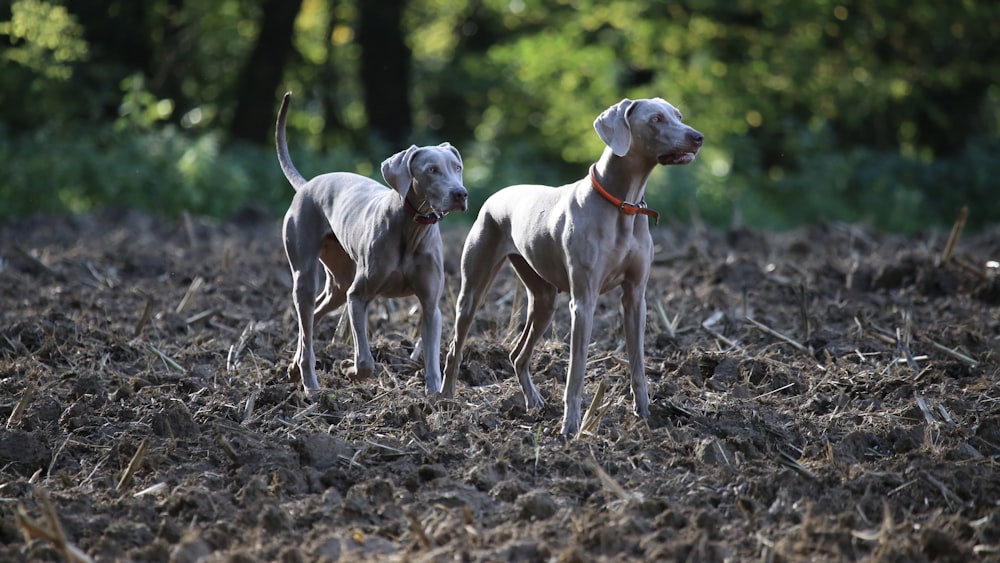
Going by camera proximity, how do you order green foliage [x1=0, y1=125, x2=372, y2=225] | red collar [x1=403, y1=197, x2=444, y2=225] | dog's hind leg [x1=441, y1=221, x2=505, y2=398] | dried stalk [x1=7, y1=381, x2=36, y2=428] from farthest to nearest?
1. green foliage [x1=0, y1=125, x2=372, y2=225]
2. dog's hind leg [x1=441, y1=221, x2=505, y2=398]
3. red collar [x1=403, y1=197, x2=444, y2=225]
4. dried stalk [x1=7, y1=381, x2=36, y2=428]

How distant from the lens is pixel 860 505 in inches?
220

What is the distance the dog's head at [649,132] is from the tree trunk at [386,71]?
16742 millimetres

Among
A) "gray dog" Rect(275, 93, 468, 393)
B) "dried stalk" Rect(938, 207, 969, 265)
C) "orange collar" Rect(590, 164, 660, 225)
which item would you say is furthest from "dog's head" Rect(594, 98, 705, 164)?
"dried stalk" Rect(938, 207, 969, 265)

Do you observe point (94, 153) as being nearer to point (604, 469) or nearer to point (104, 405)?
point (104, 405)

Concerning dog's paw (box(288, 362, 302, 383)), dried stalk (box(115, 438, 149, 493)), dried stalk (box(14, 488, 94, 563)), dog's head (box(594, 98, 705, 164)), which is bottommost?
dog's paw (box(288, 362, 302, 383))

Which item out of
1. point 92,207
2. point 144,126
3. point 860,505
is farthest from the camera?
point 144,126

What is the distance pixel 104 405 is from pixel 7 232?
8.29 m

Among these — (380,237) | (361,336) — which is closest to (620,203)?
(380,237)

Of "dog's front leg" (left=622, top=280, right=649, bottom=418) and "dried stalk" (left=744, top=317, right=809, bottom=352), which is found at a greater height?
"dog's front leg" (left=622, top=280, right=649, bottom=418)

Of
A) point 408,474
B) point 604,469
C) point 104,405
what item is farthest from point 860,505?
point 104,405

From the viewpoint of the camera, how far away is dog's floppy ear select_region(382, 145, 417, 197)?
7219 millimetres

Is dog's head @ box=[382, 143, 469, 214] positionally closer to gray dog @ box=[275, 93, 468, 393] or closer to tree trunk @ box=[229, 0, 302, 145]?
gray dog @ box=[275, 93, 468, 393]

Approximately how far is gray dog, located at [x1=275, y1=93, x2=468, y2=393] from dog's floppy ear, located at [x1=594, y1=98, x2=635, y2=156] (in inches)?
35.8

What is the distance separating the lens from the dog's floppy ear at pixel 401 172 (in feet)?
23.7
